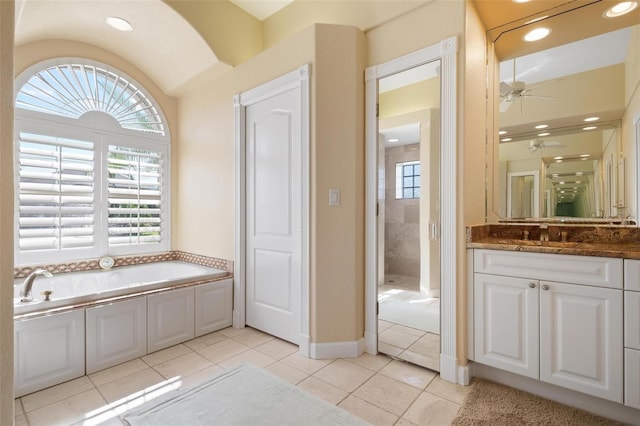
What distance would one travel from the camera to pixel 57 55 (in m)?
3.06

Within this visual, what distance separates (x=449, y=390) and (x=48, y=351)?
8.95 feet

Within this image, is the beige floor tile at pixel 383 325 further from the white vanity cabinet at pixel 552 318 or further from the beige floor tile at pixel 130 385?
the beige floor tile at pixel 130 385

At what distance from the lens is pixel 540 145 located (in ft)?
7.87

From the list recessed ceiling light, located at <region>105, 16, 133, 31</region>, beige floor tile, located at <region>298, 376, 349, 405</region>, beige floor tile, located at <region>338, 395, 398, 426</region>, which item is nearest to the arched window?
recessed ceiling light, located at <region>105, 16, 133, 31</region>

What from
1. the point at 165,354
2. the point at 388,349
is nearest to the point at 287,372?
the point at 388,349

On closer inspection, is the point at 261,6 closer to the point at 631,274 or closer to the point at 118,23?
the point at 118,23

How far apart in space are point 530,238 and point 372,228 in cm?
124

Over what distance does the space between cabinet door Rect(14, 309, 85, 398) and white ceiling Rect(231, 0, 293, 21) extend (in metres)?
3.29

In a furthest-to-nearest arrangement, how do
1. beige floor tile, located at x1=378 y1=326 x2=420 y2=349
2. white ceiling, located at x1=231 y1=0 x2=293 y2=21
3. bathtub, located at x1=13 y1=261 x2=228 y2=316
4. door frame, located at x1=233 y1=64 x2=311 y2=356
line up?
white ceiling, located at x1=231 y1=0 x2=293 y2=21, beige floor tile, located at x1=378 y1=326 x2=420 y2=349, door frame, located at x1=233 y1=64 x2=311 y2=356, bathtub, located at x1=13 y1=261 x2=228 y2=316

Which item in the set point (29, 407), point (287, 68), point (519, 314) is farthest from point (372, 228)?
point (29, 407)

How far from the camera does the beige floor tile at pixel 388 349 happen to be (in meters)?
2.50

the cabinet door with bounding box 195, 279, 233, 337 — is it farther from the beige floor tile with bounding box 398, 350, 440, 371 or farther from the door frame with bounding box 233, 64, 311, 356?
the beige floor tile with bounding box 398, 350, 440, 371

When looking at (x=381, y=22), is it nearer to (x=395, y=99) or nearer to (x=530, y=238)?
(x=395, y=99)

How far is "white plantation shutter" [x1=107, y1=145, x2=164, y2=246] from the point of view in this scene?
3.43 m
